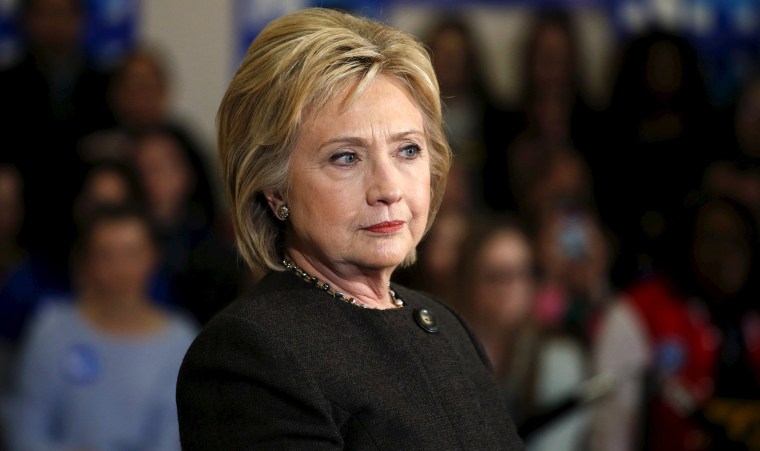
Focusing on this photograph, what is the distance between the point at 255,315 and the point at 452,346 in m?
0.38

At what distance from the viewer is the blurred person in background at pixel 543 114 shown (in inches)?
211

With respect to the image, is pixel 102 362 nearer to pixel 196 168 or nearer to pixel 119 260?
pixel 119 260

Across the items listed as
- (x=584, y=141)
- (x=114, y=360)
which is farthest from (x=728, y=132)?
(x=114, y=360)

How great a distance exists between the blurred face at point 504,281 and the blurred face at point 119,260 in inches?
Answer: 46.1

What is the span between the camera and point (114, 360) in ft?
13.0

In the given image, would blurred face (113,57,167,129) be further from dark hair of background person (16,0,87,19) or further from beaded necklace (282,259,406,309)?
beaded necklace (282,259,406,309)

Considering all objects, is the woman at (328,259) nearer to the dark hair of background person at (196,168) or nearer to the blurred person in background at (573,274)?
the blurred person in background at (573,274)

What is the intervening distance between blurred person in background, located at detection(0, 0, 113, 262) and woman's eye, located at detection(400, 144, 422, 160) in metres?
2.88

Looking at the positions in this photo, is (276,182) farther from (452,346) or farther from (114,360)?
(114,360)

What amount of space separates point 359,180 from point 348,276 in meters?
0.16

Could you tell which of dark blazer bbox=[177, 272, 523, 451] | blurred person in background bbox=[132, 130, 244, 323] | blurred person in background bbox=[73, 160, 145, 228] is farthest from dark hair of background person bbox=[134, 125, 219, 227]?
dark blazer bbox=[177, 272, 523, 451]

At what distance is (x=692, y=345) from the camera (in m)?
4.39

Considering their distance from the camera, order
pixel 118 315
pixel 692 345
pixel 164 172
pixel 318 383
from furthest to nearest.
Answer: pixel 164 172
pixel 692 345
pixel 118 315
pixel 318 383

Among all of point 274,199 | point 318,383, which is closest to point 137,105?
point 274,199
